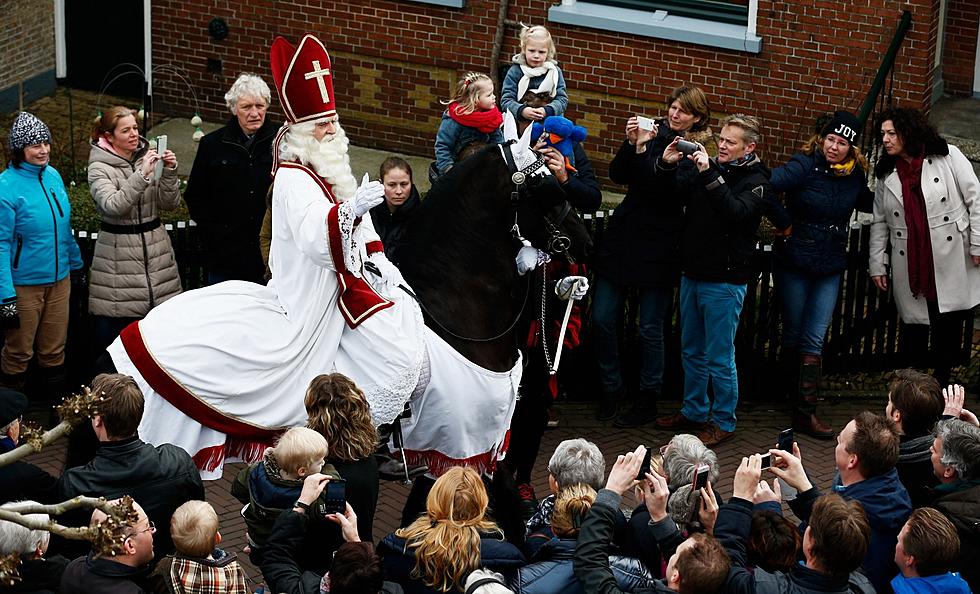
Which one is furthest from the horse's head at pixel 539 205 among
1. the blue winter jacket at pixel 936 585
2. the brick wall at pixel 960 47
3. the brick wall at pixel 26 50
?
the brick wall at pixel 26 50

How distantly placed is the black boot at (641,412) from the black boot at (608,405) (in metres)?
0.07

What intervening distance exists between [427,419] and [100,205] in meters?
2.76

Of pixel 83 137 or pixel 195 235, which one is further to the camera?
pixel 83 137

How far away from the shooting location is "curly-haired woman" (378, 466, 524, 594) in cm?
532

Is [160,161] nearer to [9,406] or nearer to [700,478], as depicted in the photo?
[9,406]

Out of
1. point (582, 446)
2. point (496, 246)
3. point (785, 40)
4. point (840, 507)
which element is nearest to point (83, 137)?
point (785, 40)

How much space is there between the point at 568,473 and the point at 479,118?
3.92 meters

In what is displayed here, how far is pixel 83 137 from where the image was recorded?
1405 centimetres

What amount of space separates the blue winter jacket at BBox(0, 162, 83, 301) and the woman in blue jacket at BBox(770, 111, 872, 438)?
4454 mm

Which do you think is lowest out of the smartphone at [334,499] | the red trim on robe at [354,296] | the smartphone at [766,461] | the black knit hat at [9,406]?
the smartphone at [334,499]

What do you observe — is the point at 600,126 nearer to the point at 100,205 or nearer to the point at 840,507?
the point at 100,205

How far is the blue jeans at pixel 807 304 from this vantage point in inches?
372

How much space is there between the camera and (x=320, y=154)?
691 cm

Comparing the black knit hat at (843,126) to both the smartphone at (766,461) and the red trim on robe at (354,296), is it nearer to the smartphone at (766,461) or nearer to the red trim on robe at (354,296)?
the red trim on robe at (354,296)
